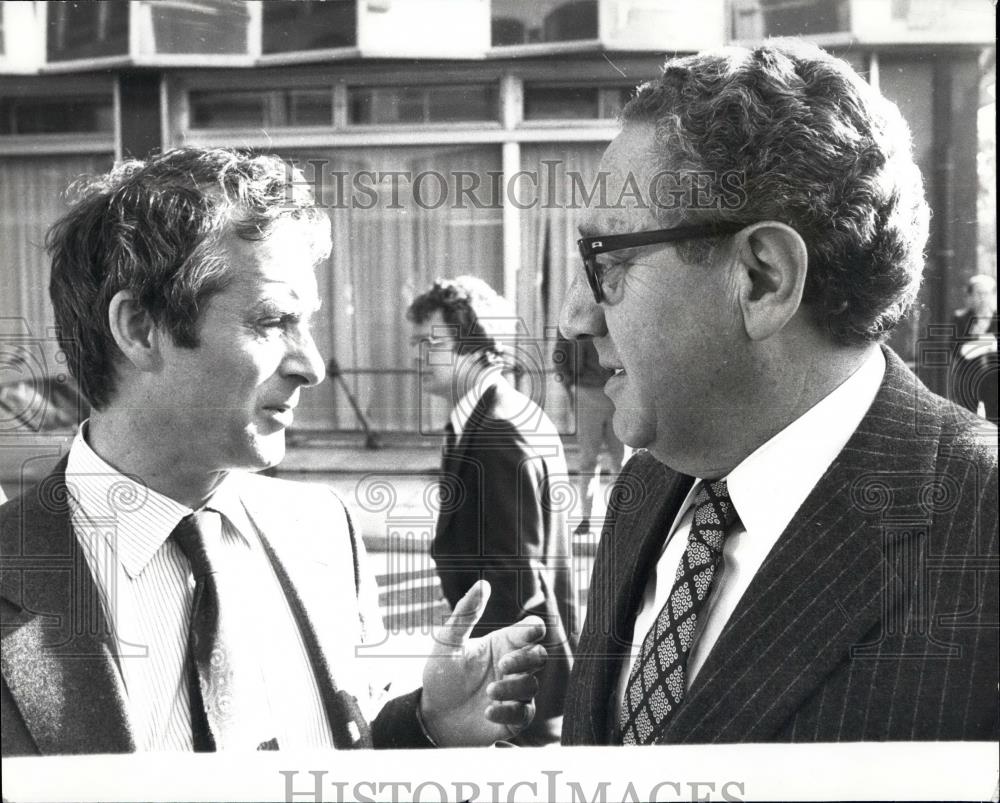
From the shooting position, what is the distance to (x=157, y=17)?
68.8 inches

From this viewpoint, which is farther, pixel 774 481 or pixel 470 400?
pixel 470 400

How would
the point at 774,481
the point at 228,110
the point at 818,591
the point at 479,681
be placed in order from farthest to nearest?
the point at 479,681, the point at 228,110, the point at 774,481, the point at 818,591

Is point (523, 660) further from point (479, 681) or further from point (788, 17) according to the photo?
point (788, 17)

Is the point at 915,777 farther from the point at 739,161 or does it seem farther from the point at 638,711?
the point at 739,161

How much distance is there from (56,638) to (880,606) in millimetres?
1397

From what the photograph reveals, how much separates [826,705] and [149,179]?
4.64 feet

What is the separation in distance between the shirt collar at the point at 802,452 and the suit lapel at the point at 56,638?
116 centimetres

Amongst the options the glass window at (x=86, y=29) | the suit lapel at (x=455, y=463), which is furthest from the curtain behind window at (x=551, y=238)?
the glass window at (x=86, y=29)

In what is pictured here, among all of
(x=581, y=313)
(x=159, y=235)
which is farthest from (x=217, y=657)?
(x=581, y=313)

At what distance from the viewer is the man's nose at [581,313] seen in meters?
1.69

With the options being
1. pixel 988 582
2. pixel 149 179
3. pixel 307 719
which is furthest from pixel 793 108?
pixel 307 719

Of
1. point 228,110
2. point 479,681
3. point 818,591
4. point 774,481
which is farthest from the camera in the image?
point 479,681

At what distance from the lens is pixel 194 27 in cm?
175

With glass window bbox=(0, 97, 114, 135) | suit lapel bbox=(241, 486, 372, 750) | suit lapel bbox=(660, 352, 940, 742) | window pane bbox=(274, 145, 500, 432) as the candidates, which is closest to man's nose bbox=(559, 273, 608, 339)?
window pane bbox=(274, 145, 500, 432)
